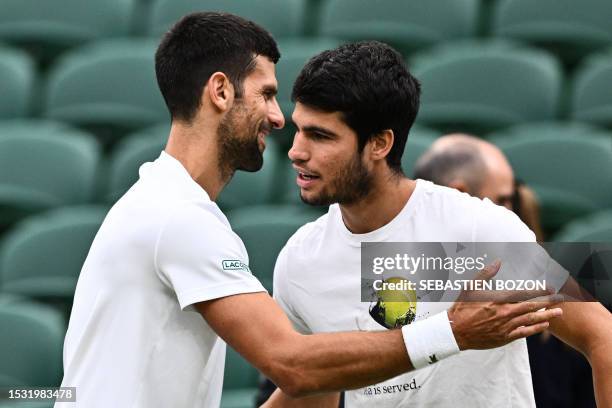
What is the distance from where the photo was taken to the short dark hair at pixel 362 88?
2.96 m

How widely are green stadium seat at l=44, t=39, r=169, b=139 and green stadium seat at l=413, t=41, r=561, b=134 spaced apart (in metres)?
1.43

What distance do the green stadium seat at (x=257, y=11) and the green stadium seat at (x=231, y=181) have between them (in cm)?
98

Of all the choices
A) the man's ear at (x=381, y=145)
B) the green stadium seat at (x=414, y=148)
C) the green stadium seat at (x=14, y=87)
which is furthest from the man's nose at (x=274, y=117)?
the green stadium seat at (x=14, y=87)

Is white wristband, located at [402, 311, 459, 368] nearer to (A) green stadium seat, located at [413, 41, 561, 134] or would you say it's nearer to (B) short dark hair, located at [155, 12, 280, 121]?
(B) short dark hair, located at [155, 12, 280, 121]

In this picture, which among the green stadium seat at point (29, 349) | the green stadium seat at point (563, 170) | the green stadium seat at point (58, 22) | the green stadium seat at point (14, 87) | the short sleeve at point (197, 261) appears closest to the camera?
the short sleeve at point (197, 261)

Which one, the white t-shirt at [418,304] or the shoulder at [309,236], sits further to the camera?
the shoulder at [309,236]

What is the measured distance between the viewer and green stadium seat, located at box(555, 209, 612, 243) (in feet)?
14.5

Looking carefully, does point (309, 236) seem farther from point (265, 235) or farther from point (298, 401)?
point (265, 235)

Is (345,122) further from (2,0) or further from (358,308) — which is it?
(2,0)

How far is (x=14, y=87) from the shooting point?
619 centimetres

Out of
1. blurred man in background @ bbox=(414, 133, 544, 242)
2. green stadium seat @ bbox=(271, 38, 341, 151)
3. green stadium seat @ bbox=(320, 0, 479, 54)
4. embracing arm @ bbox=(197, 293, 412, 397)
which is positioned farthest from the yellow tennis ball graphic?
green stadium seat @ bbox=(320, 0, 479, 54)

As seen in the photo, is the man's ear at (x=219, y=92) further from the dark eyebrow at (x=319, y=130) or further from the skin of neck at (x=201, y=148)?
the dark eyebrow at (x=319, y=130)

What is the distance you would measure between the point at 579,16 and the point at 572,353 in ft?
8.46
